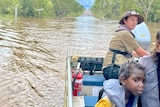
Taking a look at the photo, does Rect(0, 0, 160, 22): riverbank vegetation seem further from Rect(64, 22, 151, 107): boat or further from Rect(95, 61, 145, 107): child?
Rect(95, 61, 145, 107): child

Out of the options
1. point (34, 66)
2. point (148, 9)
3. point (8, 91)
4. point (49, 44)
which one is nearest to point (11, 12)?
point (148, 9)

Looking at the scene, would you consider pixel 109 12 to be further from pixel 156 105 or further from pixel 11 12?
pixel 156 105

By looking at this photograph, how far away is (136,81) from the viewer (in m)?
1.80

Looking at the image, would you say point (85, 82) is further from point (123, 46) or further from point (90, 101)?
point (123, 46)

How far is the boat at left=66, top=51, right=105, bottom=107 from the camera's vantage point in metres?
3.12

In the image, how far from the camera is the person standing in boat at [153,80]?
1.82 meters

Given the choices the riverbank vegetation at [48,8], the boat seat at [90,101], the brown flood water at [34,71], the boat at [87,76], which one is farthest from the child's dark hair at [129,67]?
the riverbank vegetation at [48,8]

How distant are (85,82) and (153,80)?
199cm

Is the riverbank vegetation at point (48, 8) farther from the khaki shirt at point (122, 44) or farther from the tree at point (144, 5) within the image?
the khaki shirt at point (122, 44)

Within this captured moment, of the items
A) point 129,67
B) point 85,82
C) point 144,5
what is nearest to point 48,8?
point 144,5

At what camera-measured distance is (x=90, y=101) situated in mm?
3172

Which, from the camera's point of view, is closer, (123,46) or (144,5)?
(123,46)

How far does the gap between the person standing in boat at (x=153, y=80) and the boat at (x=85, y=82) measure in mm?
673

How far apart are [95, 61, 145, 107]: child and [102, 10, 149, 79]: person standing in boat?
1.33 metres
